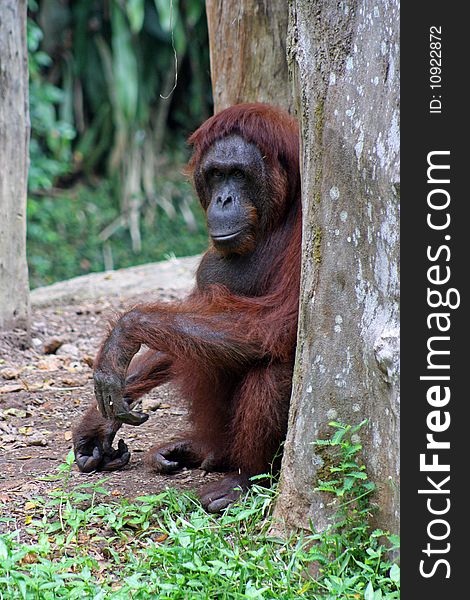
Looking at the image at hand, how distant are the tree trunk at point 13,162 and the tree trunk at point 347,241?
8.94 feet

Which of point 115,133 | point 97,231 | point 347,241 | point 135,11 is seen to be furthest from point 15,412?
point 115,133

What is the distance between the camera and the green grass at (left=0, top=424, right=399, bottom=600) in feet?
9.24

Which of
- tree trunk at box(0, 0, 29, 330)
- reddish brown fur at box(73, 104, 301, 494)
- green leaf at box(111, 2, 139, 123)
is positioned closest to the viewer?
reddish brown fur at box(73, 104, 301, 494)

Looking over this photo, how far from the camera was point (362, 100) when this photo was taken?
9.52 feet

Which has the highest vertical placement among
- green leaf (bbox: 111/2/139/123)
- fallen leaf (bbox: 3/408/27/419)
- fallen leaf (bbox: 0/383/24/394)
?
green leaf (bbox: 111/2/139/123)

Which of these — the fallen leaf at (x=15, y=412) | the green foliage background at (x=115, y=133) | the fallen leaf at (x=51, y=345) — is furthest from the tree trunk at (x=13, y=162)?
the green foliage background at (x=115, y=133)

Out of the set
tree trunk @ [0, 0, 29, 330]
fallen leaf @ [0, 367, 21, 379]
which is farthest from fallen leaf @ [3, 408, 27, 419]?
tree trunk @ [0, 0, 29, 330]

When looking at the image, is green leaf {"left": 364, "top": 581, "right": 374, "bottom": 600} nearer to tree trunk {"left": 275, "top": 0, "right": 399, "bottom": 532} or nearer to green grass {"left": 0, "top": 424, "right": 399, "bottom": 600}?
green grass {"left": 0, "top": 424, "right": 399, "bottom": 600}

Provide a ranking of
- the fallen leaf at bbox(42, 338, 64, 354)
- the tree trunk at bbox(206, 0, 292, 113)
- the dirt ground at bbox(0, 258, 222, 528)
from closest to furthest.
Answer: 1. the dirt ground at bbox(0, 258, 222, 528)
2. the tree trunk at bbox(206, 0, 292, 113)
3. the fallen leaf at bbox(42, 338, 64, 354)

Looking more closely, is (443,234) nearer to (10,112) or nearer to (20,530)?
(20,530)

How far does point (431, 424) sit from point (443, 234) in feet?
1.82

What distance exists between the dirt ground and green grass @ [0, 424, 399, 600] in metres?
0.27

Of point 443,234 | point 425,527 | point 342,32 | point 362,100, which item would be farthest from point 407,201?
point 425,527

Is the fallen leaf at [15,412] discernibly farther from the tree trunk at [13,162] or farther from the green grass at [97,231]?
the green grass at [97,231]
